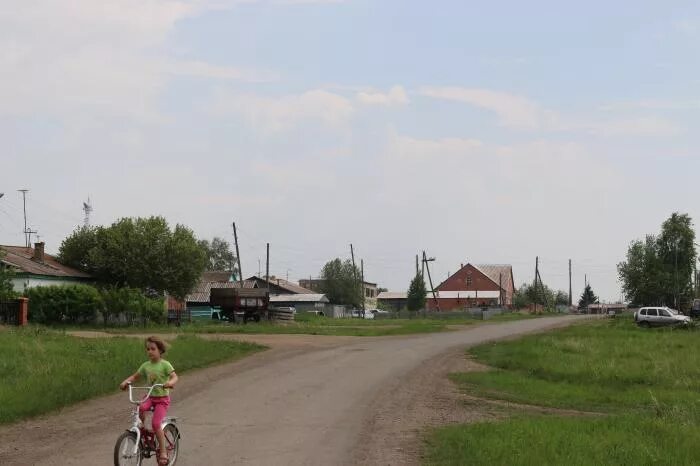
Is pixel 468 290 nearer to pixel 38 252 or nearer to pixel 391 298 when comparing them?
pixel 391 298

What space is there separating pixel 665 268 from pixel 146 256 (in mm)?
73320

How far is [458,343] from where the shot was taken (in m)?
36.3

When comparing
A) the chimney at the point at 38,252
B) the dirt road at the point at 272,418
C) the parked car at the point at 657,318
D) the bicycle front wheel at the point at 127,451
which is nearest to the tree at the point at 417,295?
the parked car at the point at 657,318

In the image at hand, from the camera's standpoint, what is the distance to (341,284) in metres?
131

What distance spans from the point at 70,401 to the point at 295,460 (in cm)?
718

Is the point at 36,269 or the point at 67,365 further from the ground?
the point at 36,269

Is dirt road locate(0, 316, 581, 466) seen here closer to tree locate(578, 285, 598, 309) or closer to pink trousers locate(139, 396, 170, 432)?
pink trousers locate(139, 396, 170, 432)

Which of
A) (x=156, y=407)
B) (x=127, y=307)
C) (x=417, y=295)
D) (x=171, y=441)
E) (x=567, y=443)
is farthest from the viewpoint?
(x=417, y=295)

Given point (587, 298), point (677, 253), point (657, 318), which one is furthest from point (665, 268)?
point (587, 298)

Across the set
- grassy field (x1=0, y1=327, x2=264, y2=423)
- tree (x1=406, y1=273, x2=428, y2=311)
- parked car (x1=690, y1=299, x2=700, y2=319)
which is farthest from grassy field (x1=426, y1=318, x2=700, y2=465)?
tree (x1=406, y1=273, x2=428, y2=311)

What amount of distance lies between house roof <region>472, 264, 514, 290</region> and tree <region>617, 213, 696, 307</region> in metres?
42.5

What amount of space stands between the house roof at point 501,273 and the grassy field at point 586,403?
119 metres

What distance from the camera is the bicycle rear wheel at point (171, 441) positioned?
958 centimetres

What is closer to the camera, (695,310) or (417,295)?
(695,310)
